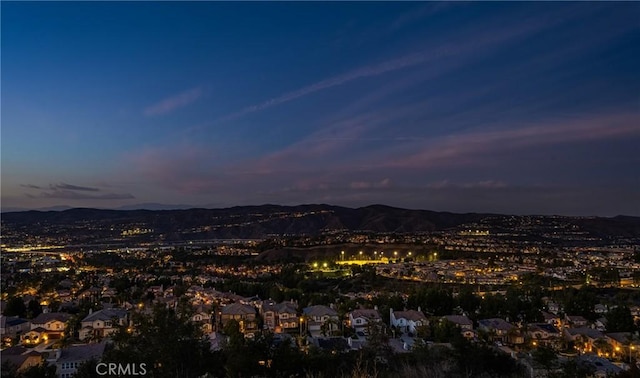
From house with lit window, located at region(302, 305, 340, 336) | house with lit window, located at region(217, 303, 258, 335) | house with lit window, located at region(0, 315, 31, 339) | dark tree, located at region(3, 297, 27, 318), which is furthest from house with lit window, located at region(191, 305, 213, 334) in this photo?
dark tree, located at region(3, 297, 27, 318)

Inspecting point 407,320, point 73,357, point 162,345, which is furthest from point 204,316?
point 162,345

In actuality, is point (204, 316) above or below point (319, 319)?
above

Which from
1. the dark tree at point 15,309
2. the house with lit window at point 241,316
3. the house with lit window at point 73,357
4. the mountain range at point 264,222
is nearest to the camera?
the house with lit window at point 73,357

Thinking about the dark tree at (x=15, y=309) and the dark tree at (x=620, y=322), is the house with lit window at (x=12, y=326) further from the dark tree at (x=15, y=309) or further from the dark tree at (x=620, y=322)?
the dark tree at (x=620, y=322)

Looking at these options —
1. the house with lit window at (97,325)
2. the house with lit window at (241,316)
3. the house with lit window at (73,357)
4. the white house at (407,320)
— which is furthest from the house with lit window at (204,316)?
the white house at (407,320)

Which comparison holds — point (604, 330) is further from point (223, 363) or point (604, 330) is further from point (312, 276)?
point (312, 276)

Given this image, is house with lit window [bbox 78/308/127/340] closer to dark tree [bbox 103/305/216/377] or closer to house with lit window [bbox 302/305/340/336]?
house with lit window [bbox 302/305/340/336]

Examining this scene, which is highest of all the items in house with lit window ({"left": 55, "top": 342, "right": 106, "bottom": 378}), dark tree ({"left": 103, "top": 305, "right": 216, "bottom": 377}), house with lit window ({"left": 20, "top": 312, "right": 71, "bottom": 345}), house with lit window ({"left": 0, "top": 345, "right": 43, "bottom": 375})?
dark tree ({"left": 103, "top": 305, "right": 216, "bottom": 377})

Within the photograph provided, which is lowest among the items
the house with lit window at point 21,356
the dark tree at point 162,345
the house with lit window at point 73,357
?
the house with lit window at point 21,356

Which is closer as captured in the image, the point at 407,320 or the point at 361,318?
the point at 407,320

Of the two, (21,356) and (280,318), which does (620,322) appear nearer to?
(280,318)

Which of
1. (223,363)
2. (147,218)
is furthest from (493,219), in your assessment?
(223,363)
